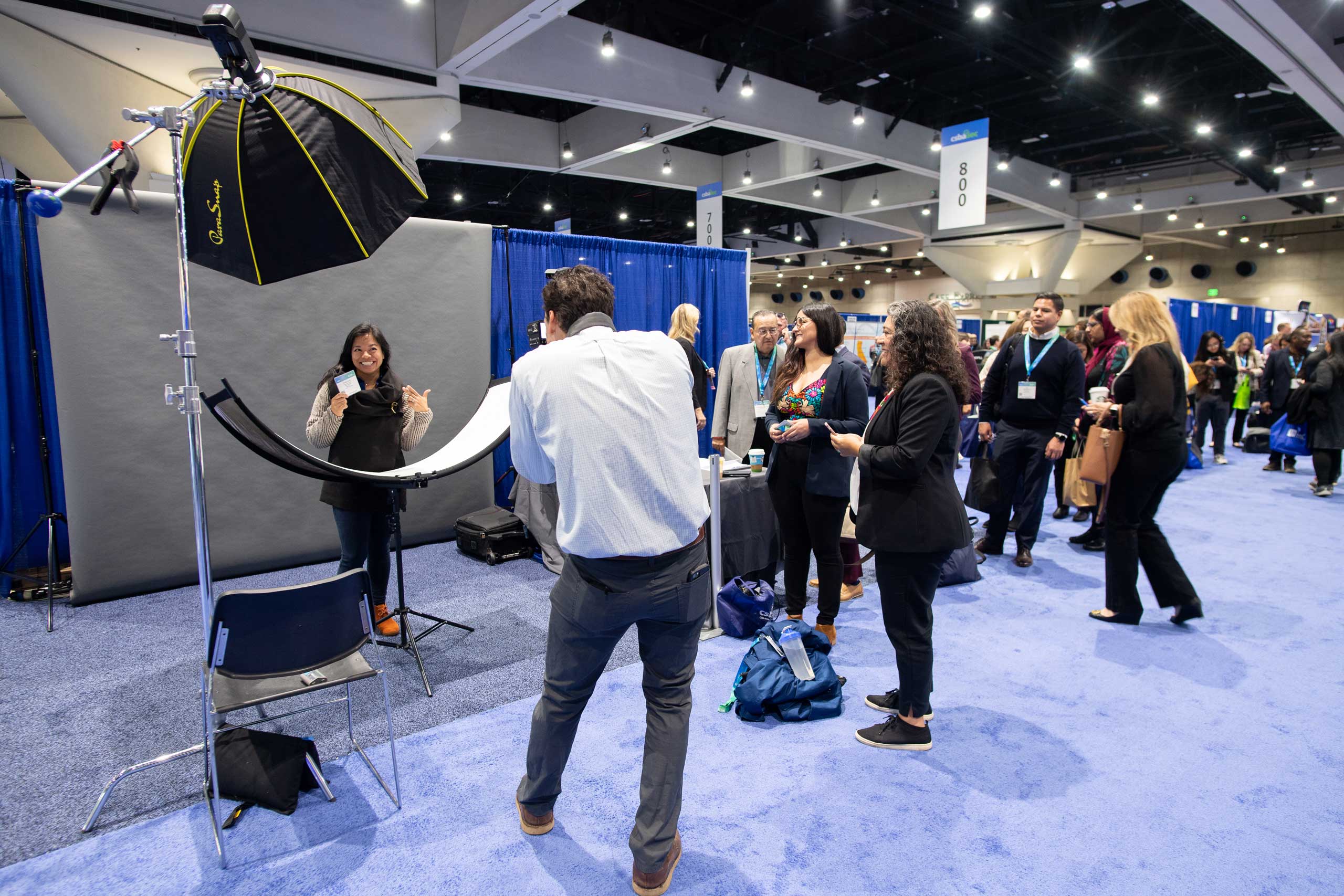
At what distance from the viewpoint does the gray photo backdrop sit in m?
3.57

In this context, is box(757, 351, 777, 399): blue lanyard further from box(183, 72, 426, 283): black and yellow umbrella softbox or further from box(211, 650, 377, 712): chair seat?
box(211, 650, 377, 712): chair seat

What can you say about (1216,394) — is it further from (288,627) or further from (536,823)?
(288,627)

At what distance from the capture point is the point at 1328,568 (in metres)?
4.22

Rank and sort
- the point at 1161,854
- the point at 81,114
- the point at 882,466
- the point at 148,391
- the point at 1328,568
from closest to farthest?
the point at 1161,854 < the point at 882,466 < the point at 148,391 < the point at 1328,568 < the point at 81,114

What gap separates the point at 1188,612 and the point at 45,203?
436 centimetres

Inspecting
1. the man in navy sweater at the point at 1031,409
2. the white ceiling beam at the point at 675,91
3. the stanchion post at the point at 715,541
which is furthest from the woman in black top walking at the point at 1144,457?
the white ceiling beam at the point at 675,91

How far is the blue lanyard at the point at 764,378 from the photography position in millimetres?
4270

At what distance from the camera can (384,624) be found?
3287 mm

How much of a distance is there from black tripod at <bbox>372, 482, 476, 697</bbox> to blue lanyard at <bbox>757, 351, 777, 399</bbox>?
210 cm

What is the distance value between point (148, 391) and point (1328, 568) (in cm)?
671

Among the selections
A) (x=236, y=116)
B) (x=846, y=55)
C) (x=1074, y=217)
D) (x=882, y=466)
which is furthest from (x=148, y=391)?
(x=1074, y=217)

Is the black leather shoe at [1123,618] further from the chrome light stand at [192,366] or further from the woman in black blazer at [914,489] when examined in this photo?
the chrome light stand at [192,366]

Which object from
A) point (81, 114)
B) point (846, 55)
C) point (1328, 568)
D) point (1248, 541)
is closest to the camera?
point (1328, 568)

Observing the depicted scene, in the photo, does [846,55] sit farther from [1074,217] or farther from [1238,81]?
[1074,217]
